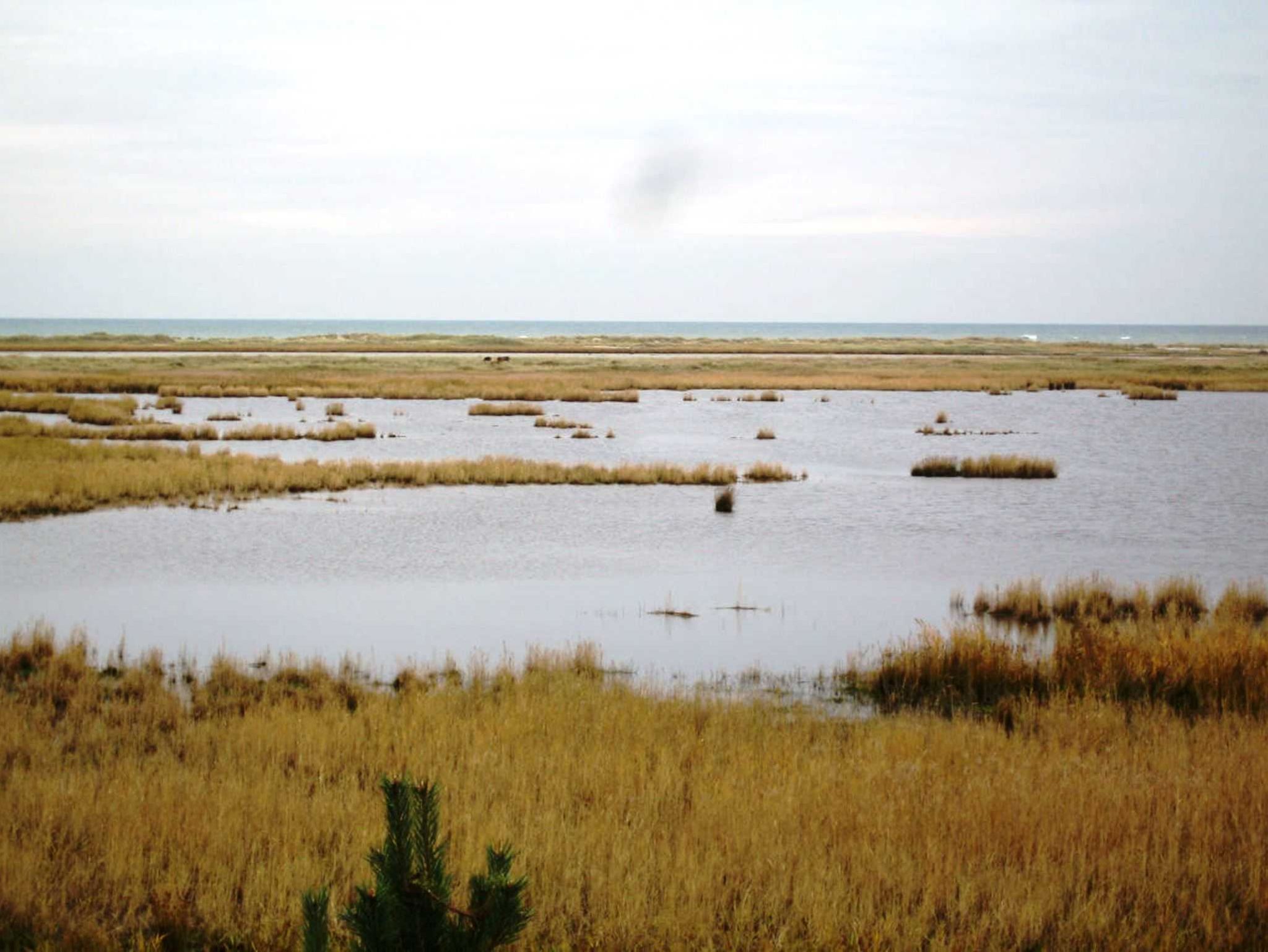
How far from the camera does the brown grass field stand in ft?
22.0

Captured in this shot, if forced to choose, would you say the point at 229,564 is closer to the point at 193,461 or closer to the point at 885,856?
the point at 193,461

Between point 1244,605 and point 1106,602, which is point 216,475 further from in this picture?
point 1244,605

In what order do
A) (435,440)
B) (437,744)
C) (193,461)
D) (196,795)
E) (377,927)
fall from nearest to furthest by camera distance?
1. (377,927)
2. (196,795)
3. (437,744)
4. (193,461)
5. (435,440)

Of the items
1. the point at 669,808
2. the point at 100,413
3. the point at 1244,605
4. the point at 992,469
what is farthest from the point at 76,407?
the point at 669,808

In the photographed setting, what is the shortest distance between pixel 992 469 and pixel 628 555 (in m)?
15.8

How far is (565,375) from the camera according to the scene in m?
80.3

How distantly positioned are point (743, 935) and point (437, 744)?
3.94 metres

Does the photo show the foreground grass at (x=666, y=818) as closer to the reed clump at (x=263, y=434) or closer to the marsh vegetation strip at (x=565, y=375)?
the reed clump at (x=263, y=434)

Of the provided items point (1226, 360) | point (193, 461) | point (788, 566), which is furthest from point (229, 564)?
point (1226, 360)

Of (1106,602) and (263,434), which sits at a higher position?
(263,434)

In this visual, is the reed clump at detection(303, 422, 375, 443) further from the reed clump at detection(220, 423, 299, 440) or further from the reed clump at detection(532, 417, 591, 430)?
the reed clump at detection(532, 417, 591, 430)

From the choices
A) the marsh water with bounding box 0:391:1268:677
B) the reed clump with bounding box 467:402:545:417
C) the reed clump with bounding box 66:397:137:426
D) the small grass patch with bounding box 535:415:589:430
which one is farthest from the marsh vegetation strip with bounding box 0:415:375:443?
the reed clump with bounding box 467:402:545:417

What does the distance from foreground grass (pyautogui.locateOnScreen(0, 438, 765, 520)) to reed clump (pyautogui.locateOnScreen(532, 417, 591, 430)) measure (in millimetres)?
12426

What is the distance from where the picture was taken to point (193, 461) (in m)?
31.5
